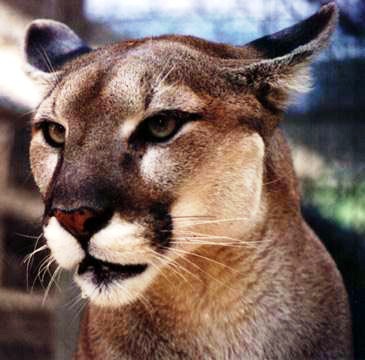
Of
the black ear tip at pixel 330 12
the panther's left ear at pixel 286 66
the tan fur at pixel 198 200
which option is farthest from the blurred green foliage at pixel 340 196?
the black ear tip at pixel 330 12

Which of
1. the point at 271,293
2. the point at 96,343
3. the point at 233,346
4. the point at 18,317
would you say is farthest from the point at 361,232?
the point at 18,317

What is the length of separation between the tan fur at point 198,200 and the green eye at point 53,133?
29 millimetres

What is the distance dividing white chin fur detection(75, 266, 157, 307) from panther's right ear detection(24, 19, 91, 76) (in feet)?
2.41

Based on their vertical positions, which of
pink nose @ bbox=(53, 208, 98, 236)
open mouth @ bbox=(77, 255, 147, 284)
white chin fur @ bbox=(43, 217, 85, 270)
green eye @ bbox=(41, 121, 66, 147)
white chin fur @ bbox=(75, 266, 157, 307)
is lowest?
white chin fur @ bbox=(75, 266, 157, 307)

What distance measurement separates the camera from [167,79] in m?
1.73

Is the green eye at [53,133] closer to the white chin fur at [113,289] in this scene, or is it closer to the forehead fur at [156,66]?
the forehead fur at [156,66]

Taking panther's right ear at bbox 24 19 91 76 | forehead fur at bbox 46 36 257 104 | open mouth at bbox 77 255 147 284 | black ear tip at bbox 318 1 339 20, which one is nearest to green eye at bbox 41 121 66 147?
forehead fur at bbox 46 36 257 104

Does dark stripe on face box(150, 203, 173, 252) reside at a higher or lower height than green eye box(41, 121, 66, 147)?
lower

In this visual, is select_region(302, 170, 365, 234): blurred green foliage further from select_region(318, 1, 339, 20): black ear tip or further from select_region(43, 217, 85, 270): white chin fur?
select_region(43, 217, 85, 270): white chin fur

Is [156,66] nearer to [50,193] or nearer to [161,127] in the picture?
[161,127]

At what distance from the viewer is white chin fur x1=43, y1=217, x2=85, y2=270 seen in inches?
62.4

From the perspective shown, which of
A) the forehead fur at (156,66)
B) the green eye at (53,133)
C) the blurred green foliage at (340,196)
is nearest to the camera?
the forehead fur at (156,66)

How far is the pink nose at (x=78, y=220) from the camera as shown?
4.98 feet

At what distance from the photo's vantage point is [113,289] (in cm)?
165
